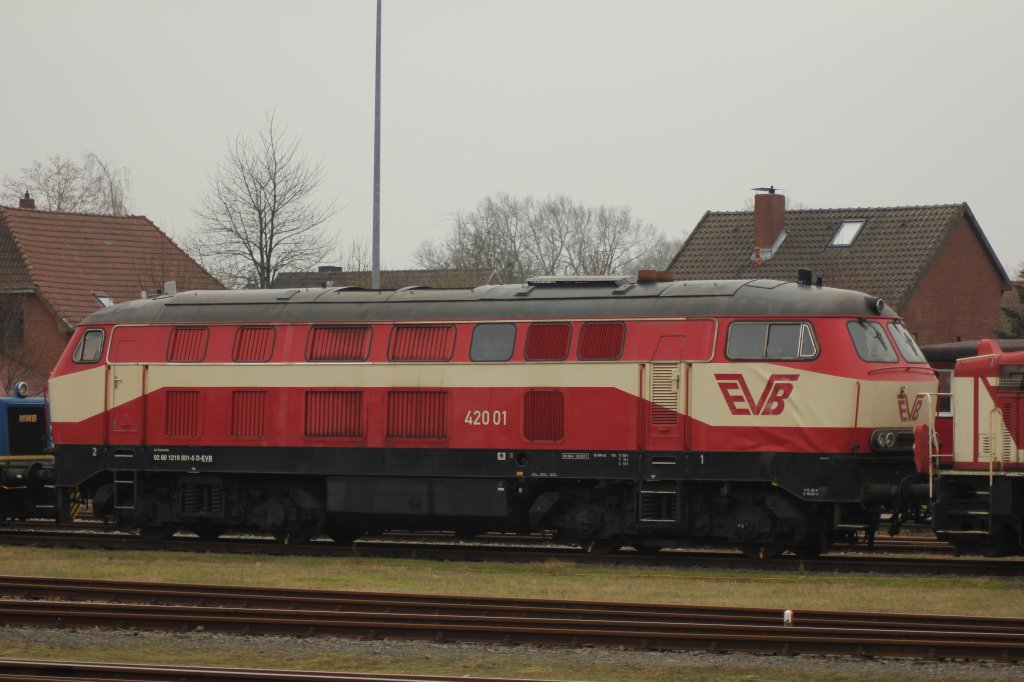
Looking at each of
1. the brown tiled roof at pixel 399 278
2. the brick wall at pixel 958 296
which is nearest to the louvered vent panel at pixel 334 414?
the brick wall at pixel 958 296

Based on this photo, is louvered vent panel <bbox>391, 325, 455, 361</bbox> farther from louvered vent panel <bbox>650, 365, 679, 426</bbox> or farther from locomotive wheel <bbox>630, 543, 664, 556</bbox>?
locomotive wheel <bbox>630, 543, 664, 556</bbox>

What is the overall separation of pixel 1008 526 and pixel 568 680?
879 cm

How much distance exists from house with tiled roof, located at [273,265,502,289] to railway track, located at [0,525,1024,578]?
3342 cm

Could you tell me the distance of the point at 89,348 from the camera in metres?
23.7

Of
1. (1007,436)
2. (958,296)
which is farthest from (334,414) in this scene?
(958,296)

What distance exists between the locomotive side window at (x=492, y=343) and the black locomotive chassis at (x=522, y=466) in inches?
56.3

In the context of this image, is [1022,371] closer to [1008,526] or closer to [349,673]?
[1008,526]

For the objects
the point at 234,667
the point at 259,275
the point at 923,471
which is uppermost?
the point at 259,275

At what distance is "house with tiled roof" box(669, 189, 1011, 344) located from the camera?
44.3 meters

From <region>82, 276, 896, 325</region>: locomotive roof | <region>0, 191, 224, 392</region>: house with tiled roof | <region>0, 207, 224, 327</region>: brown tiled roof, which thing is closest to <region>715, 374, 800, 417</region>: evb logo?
<region>82, 276, 896, 325</region>: locomotive roof

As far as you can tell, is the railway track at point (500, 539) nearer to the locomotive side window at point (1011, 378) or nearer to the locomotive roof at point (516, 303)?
the locomotive side window at point (1011, 378)

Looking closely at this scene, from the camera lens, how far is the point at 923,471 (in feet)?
60.2

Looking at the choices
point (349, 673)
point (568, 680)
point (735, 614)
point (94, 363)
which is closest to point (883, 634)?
point (735, 614)

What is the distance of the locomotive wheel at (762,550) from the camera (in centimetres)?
2025
